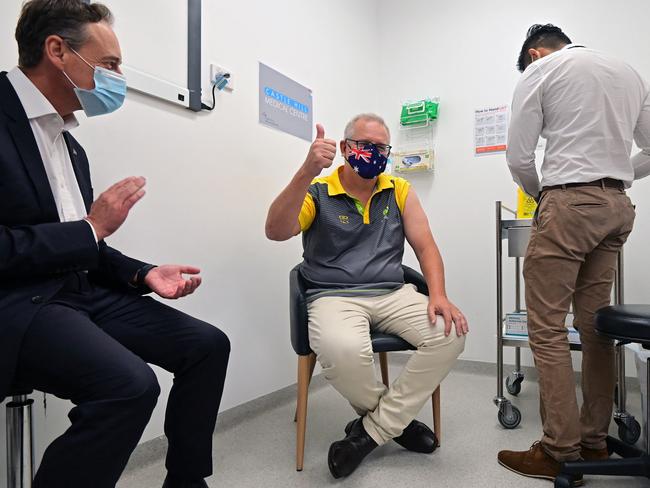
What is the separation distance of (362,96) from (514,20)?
37.4 inches

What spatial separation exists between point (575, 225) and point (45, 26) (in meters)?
1.43

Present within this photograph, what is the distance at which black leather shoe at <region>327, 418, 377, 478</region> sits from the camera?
1.28m

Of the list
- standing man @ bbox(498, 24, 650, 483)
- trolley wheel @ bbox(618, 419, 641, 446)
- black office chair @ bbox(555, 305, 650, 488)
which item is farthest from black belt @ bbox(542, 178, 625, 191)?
trolley wheel @ bbox(618, 419, 641, 446)

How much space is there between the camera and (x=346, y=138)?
1.63 metres

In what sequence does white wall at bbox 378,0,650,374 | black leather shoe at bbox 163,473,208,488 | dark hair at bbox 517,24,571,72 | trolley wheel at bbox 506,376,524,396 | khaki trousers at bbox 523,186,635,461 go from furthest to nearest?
white wall at bbox 378,0,650,374 → trolley wheel at bbox 506,376,524,396 → dark hair at bbox 517,24,571,72 → khaki trousers at bbox 523,186,635,461 → black leather shoe at bbox 163,473,208,488

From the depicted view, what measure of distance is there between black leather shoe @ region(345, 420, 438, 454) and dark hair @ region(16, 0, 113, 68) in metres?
1.43

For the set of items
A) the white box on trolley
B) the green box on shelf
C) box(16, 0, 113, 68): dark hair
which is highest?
the green box on shelf

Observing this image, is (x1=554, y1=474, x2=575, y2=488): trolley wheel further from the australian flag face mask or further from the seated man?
the australian flag face mask

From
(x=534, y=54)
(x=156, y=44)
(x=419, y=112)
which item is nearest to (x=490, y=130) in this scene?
(x=419, y=112)

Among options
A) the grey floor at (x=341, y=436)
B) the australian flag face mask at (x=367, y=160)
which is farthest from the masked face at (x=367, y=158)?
the grey floor at (x=341, y=436)

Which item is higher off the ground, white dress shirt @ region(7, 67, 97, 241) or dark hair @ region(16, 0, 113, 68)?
dark hair @ region(16, 0, 113, 68)

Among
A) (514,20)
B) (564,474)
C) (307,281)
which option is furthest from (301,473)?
(514,20)

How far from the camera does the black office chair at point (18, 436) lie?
2.70 feet

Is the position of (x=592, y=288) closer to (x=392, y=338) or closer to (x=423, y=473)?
(x=392, y=338)
